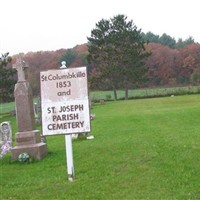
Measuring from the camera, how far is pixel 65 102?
334 inches

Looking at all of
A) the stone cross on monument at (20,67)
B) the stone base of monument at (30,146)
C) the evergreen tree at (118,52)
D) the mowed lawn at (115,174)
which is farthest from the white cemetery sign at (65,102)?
the evergreen tree at (118,52)

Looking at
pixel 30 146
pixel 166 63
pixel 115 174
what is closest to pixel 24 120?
pixel 30 146

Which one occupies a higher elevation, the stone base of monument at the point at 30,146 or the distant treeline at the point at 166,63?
the distant treeline at the point at 166,63

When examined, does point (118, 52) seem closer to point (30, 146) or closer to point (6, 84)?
point (6, 84)

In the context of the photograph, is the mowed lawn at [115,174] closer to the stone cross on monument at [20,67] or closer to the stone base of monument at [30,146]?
the stone base of monument at [30,146]

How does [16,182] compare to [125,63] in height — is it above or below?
below

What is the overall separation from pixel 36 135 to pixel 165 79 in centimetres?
8050

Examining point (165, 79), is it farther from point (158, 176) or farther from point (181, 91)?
point (158, 176)

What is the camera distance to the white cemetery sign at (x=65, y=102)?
8.41m

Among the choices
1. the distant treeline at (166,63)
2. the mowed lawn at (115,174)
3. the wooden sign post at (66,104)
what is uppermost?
the distant treeline at (166,63)

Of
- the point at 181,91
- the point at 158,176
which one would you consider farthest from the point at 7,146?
the point at 181,91

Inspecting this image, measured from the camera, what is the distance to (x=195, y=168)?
8531mm

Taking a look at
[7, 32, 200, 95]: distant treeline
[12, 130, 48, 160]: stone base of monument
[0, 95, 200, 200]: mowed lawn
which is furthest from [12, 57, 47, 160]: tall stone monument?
[7, 32, 200, 95]: distant treeline

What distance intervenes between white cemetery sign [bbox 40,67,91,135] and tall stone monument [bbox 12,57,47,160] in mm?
3334
